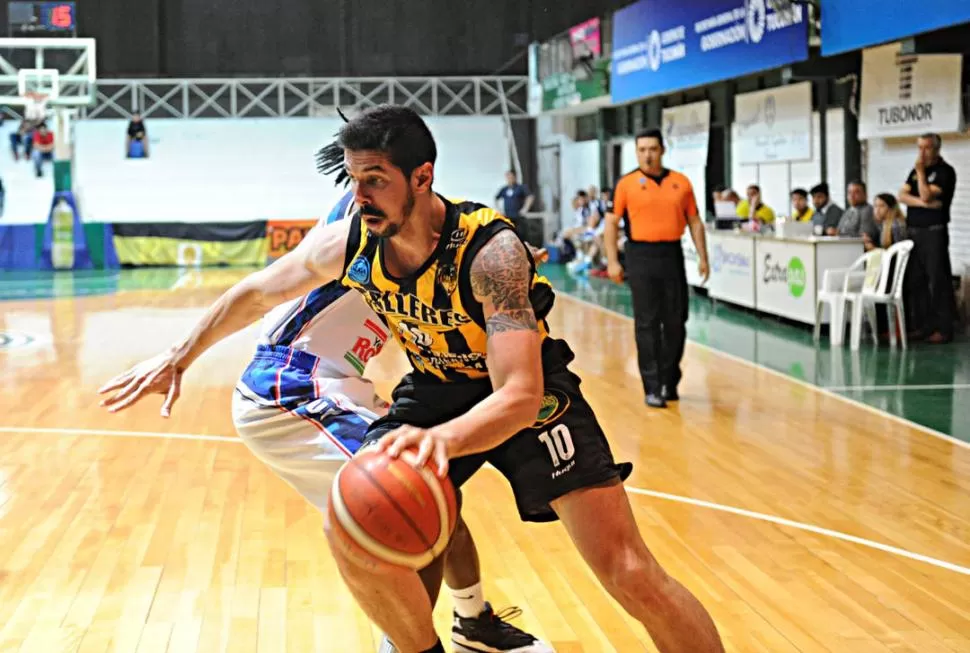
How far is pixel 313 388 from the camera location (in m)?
4.44

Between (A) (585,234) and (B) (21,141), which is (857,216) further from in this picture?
(B) (21,141)

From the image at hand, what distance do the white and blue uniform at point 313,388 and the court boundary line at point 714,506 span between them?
220 centimetres

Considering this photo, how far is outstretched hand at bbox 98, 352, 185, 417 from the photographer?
385 cm

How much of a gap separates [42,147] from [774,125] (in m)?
17.0

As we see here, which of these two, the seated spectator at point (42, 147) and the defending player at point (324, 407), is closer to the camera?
the defending player at point (324, 407)

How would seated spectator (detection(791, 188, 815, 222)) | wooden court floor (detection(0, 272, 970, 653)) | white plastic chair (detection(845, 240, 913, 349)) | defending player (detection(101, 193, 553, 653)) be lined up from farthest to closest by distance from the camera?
seated spectator (detection(791, 188, 815, 222))
white plastic chair (detection(845, 240, 913, 349))
wooden court floor (detection(0, 272, 970, 653))
defending player (detection(101, 193, 553, 653))

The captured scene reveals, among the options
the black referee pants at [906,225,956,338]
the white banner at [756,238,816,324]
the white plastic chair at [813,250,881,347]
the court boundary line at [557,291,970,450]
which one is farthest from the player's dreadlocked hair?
the white banner at [756,238,816,324]

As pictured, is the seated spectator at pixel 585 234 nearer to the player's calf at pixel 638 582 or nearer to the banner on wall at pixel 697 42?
the banner on wall at pixel 697 42

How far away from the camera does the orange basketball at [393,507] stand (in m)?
3.13

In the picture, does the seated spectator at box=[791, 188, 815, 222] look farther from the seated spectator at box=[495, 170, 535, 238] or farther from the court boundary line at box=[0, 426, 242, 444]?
the seated spectator at box=[495, 170, 535, 238]

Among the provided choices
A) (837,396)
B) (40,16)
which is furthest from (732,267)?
(40,16)

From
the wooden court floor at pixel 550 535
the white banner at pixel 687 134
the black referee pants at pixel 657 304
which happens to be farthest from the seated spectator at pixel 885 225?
the white banner at pixel 687 134

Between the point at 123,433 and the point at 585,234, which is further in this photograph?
the point at 585,234

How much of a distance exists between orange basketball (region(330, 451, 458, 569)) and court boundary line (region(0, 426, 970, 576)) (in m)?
3.05
